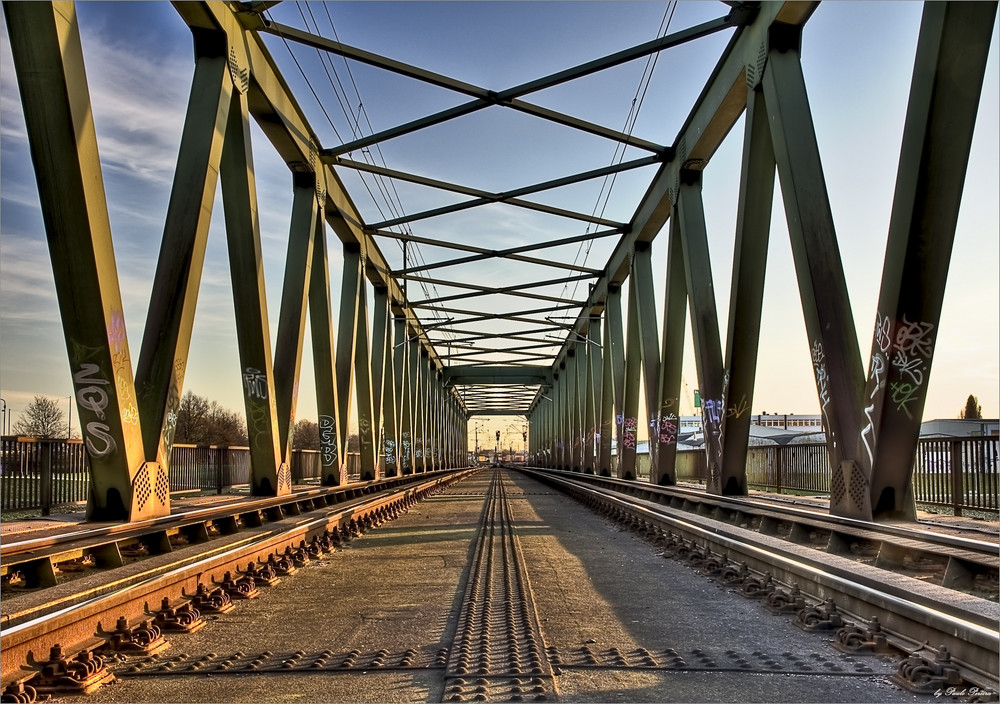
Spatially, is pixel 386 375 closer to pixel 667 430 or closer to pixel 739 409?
pixel 667 430

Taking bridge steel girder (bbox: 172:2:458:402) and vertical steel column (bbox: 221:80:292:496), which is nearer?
bridge steel girder (bbox: 172:2:458:402)

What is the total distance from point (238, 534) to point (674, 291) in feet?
38.0

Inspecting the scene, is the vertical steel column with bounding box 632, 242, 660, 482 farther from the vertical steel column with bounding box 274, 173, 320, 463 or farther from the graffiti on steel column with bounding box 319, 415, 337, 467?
the vertical steel column with bounding box 274, 173, 320, 463

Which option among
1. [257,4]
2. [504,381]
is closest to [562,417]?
[504,381]

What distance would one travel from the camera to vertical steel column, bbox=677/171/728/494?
46.6 feet

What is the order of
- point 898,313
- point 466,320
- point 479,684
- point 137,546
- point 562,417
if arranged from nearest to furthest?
point 479,684 < point 137,546 < point 898,313 < point 466,320 < point 562,417

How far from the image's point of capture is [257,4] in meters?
12.7

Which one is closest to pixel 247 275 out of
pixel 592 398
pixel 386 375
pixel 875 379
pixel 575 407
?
pixel 875 379

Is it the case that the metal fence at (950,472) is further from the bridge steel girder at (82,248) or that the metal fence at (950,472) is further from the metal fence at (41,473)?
the metal fence at (41,473)

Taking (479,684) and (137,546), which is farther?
(137,546)

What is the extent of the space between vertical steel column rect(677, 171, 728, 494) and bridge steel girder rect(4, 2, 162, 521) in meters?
9.13

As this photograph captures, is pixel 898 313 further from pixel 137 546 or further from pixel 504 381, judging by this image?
pixel 504 381

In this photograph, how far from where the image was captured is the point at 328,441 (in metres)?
18.5

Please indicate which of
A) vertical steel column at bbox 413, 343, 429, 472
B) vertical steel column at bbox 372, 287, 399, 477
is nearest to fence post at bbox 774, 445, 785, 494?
vertical steel column at bbox 372, 287, 399, 477
